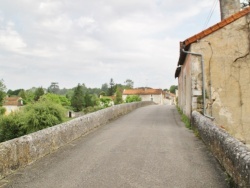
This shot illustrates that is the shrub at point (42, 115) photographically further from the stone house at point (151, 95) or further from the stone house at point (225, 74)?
the stone house at point (151, 95)

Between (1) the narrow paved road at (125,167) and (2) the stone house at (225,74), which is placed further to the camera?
(2) the stone house at (225,74)

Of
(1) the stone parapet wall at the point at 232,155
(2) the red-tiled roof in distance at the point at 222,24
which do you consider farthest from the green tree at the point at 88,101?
(1) the stone parapet wall at the point at 232,155

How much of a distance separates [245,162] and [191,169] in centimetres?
173

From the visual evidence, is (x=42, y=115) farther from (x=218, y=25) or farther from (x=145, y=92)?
(x=145, y=92)

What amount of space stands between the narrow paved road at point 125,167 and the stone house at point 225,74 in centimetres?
393

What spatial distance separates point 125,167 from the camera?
5.78 meters

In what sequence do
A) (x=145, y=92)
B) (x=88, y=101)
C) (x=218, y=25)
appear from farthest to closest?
1. (x=145, y=92)
2. (x=88, y=101)
3. (x=218, y=25)

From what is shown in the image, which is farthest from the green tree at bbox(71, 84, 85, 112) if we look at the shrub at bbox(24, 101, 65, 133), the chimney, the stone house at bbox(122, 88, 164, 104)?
the chimney

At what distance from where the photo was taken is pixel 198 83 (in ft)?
39.9

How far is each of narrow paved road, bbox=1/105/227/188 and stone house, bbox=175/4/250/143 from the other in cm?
393

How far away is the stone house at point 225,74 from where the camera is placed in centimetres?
1184

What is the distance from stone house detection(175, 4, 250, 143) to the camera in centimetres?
1184

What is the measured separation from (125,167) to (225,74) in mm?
7955

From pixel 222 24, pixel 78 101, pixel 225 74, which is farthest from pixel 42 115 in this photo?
pixel 78 101
